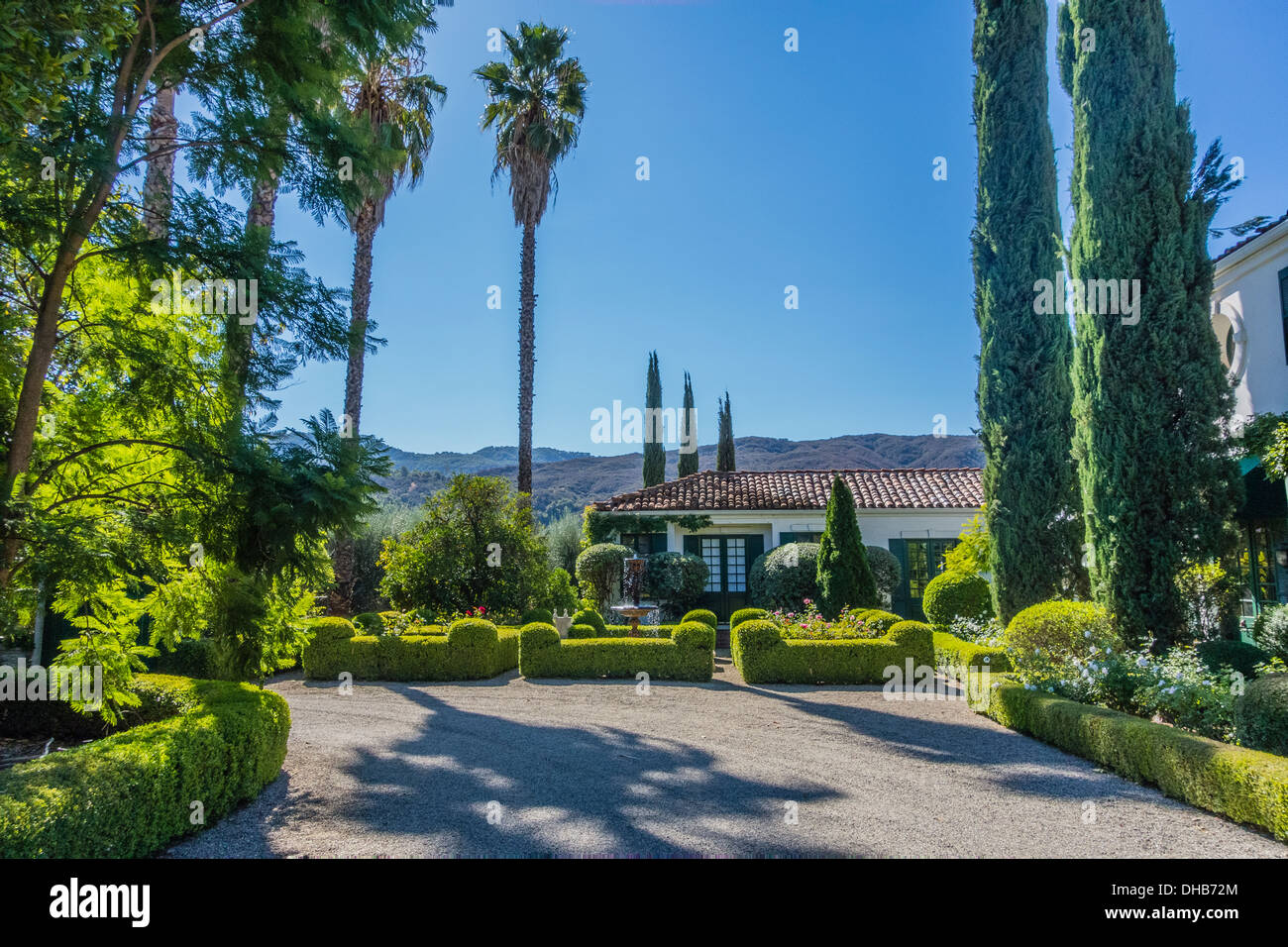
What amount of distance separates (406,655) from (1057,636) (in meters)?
10.4

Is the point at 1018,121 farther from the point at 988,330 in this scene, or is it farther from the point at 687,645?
the point at 687,645

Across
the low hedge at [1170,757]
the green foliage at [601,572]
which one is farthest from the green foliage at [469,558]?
the low hedge at [1170,757]

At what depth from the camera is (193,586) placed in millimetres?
6367

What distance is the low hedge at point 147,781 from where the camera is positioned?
3807 millimetres

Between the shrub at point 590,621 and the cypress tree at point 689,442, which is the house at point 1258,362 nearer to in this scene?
the shrub at point 590,621

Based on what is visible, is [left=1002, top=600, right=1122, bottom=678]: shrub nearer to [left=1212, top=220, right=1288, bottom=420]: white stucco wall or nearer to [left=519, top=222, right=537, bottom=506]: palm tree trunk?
[left=1212, top=220, right=1288, bottom=420]: white stucco wall

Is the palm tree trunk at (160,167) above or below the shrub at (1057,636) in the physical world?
above

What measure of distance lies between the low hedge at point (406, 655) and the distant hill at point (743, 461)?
58.6m

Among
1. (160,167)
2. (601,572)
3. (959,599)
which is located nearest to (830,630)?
(959,599)

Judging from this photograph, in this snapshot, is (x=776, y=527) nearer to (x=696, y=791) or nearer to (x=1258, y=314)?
(x=1258, y=314)

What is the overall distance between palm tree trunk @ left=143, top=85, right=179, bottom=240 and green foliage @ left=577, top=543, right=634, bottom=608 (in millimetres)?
12532

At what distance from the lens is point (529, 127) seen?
19641mm

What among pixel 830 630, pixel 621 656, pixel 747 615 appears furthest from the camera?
pixel 747 615
